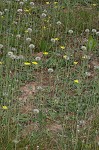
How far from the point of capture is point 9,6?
689 centimetres

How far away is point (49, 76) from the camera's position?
5.26 meters

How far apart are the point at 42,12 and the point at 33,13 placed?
0.49ft

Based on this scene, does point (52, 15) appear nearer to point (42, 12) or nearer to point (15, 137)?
point (42, 12)

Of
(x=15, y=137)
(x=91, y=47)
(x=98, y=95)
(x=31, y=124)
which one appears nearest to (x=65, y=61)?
(x=91, y=47)

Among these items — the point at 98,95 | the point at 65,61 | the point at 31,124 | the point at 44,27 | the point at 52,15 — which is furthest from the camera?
the point at 52,15

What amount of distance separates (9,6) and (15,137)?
3.33 m

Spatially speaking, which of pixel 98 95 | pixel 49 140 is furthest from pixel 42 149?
pixel 98 95

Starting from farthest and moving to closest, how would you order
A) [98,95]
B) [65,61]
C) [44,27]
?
[44,27] < [65,61] < [98,95]

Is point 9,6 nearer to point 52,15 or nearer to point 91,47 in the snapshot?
point 52,15

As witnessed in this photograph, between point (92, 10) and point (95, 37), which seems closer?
point (95, 37)

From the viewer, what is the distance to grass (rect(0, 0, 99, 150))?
159 inches

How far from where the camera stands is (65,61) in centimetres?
549

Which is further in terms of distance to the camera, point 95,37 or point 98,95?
point 95,37

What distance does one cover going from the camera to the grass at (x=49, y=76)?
13.3ft
